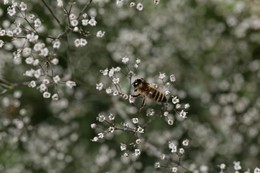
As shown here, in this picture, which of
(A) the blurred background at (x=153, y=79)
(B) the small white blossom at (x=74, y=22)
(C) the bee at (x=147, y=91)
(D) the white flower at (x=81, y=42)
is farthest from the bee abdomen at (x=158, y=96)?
(A) the blurred background at (x=153, y=79)

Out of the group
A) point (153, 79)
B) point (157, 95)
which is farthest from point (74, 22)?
point (153, 79)

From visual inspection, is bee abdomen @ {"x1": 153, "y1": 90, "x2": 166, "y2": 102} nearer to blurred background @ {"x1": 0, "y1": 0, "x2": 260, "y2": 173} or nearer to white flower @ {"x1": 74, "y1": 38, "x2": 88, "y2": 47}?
white flower @ {"x1": 74, "y1": 38, "x2": 88, "y2": 47}

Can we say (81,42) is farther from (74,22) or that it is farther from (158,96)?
(158,96)

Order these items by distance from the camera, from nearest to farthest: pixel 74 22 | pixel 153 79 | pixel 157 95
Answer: pixel 74 22, pixel 157 95, pixel 153 79

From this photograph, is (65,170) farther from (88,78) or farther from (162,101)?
(162,101)

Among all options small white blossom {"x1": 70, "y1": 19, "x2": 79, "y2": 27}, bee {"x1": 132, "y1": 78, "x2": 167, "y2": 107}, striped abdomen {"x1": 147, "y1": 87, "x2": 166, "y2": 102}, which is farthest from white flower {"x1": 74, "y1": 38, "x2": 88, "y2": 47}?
striped abdomen {"x1": 147, "y1": 87, "x2": 166, "y2": 102}

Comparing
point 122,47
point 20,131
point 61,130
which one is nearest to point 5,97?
point 20,131

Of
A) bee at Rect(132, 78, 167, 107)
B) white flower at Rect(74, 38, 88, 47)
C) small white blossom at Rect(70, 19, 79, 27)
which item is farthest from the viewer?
bee at Rect(132, 78, 167, 107)

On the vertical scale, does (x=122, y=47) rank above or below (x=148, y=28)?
below

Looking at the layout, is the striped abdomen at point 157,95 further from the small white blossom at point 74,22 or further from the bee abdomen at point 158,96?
the small white blossom at point 74,22
